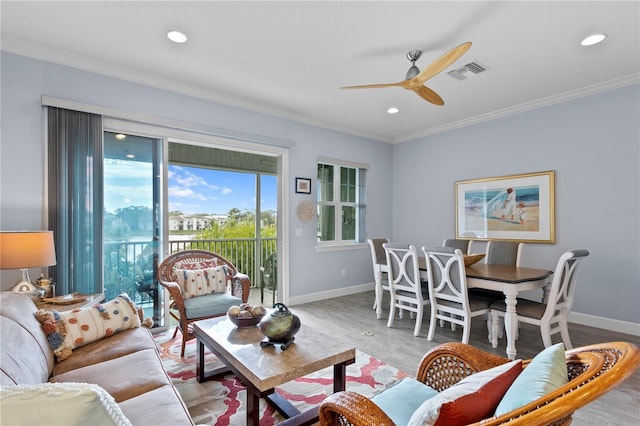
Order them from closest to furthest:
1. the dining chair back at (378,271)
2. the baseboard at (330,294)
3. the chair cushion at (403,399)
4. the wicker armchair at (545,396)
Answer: the wicker armchair at (545,396) → the chair cushion at (403,399) → the dining chair back at (378,271) → the baseboard at (330,294)

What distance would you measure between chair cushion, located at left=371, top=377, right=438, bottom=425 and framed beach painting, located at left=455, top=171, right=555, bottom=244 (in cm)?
342

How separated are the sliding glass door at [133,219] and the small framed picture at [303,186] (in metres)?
1.79

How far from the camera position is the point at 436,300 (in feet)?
10.5

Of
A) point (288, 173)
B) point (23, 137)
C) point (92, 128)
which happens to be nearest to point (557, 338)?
point (288, 173)

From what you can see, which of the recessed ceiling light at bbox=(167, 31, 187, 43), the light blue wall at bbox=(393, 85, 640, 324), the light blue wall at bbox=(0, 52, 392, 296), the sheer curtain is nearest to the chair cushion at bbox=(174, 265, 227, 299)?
the sheer curtain

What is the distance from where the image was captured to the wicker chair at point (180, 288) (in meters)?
2.72

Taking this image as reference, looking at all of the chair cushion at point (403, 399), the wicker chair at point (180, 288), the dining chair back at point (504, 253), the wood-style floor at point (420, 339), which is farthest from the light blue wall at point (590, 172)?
the wicker chair at point (180, 288)

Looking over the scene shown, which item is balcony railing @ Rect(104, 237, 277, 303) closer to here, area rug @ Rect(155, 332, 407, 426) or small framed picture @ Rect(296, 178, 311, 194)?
area rug @ Rect(155, 332, 407, 426)

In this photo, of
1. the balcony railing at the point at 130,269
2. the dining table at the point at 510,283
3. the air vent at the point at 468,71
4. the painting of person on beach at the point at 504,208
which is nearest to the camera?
the dining table at the point at 510,283

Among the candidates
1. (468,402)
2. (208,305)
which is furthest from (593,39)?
(208,305)

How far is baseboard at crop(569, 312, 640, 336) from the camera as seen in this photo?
10.9 ft

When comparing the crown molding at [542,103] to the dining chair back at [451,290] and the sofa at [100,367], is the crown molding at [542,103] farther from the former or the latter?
the sofa at [100,367]

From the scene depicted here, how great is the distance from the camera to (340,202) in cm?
520

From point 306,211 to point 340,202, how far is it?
829 mm
